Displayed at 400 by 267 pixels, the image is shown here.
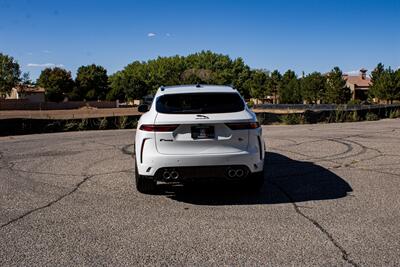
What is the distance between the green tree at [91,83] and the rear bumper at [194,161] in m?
107

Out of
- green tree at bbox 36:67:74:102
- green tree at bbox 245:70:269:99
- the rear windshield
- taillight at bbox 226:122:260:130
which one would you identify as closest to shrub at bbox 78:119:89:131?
the rear windshield

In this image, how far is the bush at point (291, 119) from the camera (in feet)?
76.4

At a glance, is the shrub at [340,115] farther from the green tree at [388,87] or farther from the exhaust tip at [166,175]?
the green tree at [388,87]

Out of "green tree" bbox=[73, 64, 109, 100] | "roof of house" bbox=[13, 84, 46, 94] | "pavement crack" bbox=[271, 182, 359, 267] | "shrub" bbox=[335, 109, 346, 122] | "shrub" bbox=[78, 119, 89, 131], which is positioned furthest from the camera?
"green tree" bbox=[73, 64, 109, 100]

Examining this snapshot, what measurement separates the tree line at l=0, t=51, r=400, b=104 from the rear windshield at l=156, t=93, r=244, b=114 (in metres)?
70.5

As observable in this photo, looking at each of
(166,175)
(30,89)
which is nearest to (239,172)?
(166,175)

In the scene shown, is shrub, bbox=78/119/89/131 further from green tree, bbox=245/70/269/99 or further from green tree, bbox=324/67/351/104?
green tree, bbox=245/70/269/99

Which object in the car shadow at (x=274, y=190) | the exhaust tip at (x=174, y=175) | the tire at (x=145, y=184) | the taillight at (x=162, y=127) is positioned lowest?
the car shadow at (x=274, y=190)

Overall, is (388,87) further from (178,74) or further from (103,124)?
(178,74)

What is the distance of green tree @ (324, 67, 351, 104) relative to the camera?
76.2 m

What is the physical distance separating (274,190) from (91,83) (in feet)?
362

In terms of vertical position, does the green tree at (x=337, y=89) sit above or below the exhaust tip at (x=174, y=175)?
above

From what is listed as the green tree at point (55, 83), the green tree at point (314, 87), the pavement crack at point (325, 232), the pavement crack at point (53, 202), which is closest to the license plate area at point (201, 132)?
the pavement crack at point (325, 232)

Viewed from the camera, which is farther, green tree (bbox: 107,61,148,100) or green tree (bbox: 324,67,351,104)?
green tree (bbox: 107,61,148,100)
